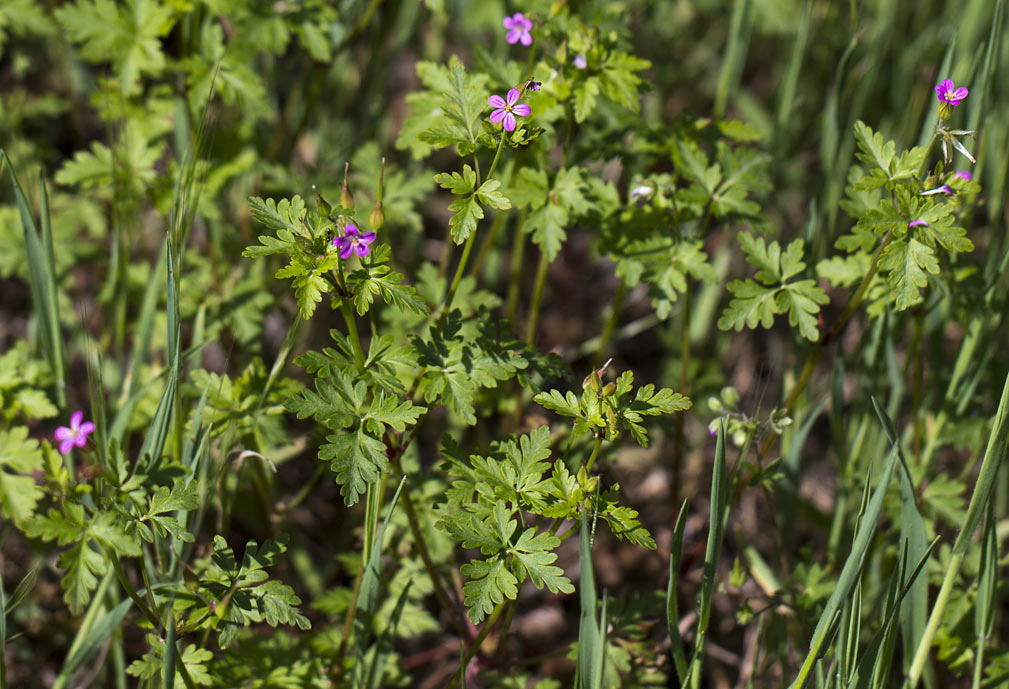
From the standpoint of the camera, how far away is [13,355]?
9.37 ft

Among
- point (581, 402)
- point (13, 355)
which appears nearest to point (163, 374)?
point (13, 355)

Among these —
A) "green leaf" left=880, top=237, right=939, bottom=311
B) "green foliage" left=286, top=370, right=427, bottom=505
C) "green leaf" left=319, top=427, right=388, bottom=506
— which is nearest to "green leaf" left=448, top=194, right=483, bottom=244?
"green foliage" left=286, top=370, right=427, bottom=505

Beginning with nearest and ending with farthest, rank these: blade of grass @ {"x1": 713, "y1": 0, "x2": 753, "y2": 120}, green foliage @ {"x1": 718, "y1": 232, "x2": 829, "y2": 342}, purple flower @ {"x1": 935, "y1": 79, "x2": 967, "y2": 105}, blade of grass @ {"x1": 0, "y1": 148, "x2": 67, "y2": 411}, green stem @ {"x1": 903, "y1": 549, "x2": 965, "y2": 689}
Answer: purple flower @ {"x1": 935, "y1": 79, "x2": 967, "y2": 105} < green stem @ {"x1": 903, "y1": 549, "x2": 965, "y2": 689} < green foliage @ {"x1": 718, "y1": 232, "x2": 829, "y2": 342} < blade of grass @ {"x1": 0, "y1": 148, "x2": 67, "y2": 411} < blade of grass @ {"x1": 713, "y1": 0, "x2": 753, "y2": 120}

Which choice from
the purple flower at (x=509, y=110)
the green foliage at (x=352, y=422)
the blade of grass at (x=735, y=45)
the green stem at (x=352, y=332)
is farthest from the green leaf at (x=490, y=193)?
the blade of grass at (x=735, y=45)

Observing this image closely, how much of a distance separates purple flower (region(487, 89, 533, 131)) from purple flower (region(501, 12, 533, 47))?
0.47 meters

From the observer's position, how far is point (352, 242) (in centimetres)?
207

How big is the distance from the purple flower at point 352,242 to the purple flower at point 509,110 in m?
0.47

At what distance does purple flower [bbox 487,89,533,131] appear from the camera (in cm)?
221

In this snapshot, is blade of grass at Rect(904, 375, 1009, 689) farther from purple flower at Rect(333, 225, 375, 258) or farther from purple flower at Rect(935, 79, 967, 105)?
purple flower at Rect(333, 225, 375, 258)

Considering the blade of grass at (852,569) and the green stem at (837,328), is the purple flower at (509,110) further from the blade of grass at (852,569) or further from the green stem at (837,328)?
the blade of grass at (852,569)

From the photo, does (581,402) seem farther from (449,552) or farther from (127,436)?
(127,436)

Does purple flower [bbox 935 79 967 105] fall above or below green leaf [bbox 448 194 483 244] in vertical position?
above

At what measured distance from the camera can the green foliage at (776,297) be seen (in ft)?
8.45

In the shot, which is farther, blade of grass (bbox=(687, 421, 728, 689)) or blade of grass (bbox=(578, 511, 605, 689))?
blade of grass (bbox=(687, 421, 728, 689))
